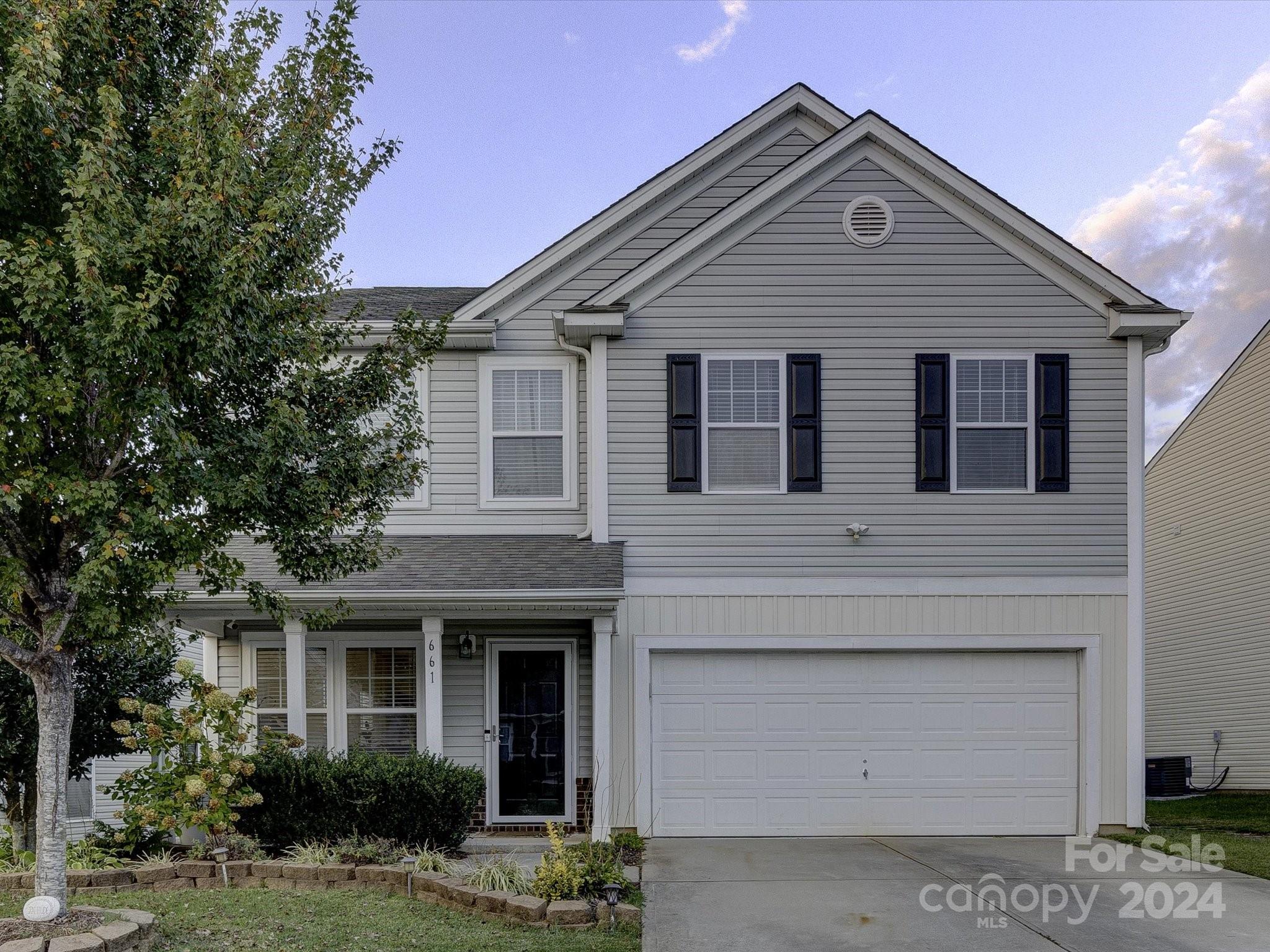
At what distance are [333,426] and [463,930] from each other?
3560 millimetres

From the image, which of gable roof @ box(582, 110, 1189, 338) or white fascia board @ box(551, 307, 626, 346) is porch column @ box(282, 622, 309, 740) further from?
gable roof @ box(582, 110, 1189, 338)

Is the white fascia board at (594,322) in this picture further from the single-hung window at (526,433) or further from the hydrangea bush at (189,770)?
the hydrangea bush at (189,770)

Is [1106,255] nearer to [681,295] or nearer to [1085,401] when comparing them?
[1085,401]

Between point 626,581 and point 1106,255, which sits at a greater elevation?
point 1106,255

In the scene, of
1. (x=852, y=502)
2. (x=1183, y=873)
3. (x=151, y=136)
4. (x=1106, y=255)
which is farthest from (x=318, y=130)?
(x=1106, y=255)

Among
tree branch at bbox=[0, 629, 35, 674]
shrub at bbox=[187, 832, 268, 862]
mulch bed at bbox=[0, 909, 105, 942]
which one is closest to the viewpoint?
mulch bed at bbox=[0, 909, 105, 942]

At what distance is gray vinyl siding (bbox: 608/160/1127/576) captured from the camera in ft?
36.3

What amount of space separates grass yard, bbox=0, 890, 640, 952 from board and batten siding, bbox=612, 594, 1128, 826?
152 inches

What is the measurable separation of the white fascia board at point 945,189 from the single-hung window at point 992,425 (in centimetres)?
109

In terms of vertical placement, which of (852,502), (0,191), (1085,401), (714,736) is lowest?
(714,736)

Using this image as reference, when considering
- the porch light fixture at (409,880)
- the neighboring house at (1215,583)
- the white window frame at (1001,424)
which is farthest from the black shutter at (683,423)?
the neighboring house at (1215,583)

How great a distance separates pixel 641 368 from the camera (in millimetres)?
11164

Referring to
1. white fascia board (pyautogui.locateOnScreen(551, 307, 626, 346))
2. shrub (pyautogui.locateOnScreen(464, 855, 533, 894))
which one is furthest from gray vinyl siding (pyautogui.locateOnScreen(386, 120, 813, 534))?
shrub (pyautogui.locateOnScreen(464, 855, 533, 894))

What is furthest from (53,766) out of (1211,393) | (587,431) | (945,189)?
(1211,393)
